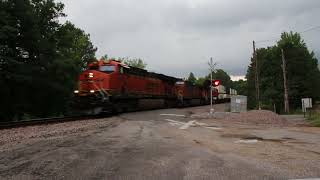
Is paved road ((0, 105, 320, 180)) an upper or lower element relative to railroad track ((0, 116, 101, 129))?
lower

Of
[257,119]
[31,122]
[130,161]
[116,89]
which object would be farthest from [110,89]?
[130,161]

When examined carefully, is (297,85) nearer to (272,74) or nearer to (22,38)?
(272,74)

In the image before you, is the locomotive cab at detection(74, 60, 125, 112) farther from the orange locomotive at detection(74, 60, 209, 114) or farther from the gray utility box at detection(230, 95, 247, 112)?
the gray utility box at detection(230, 95, 247, 112)

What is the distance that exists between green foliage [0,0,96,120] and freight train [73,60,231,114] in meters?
13.7

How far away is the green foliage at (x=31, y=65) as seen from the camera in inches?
1890

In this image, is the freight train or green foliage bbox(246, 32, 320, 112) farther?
green foliage bbox(246, 32, 320, 112)

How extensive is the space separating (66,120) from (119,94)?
6.97m

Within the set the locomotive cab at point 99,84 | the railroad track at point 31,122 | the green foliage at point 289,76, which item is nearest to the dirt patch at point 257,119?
the locomotive cab at point 99,84

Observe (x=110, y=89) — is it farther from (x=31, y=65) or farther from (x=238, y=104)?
(x=31, y=65)

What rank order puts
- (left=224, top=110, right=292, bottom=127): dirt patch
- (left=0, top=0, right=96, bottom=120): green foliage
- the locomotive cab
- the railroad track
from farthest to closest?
(left=0, top=0, right=96, bottom=120): green foliage
the locomotive cab
(left=224, top=110, right=292, bottom=127): dirt patch
the railroad track

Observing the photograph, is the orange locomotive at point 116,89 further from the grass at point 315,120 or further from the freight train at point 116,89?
the grass at point 315,120

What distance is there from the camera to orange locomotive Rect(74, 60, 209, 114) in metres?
32.0

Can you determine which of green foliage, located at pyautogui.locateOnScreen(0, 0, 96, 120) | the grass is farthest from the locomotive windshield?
green foliage, located at pyautogui.locateOnScreen(0, 0, 96, 120)

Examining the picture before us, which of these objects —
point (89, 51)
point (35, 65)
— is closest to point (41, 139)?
point (35, 65)
